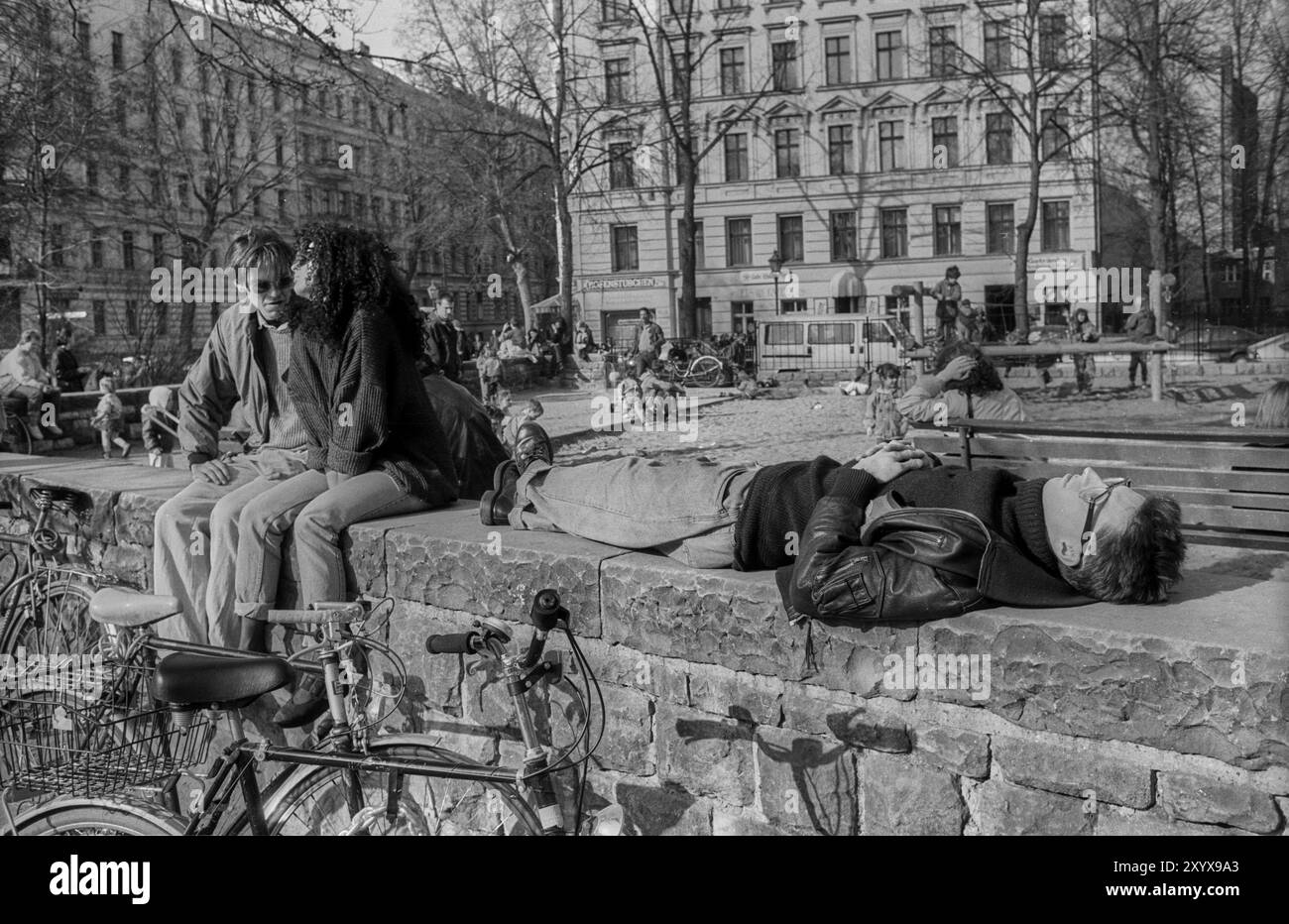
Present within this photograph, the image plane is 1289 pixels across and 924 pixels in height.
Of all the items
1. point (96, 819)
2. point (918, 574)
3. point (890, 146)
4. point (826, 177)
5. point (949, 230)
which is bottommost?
point (96, 819)

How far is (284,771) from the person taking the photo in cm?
305

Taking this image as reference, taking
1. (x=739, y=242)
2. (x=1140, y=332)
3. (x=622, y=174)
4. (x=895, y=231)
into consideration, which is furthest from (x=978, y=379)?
(x=739, y=242)

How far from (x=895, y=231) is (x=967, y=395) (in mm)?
39350

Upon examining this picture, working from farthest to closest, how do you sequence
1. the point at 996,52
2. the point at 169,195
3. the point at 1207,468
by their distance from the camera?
the point at 996,52
the point at 169,195
the point at 1207,468

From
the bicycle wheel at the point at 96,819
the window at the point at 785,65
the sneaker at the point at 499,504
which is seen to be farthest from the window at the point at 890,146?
the bicycle wheel at the point at 96,819

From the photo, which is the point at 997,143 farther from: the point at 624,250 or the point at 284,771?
the point at 284,771

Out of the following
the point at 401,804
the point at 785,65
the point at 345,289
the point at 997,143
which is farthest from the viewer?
the point at 785,65

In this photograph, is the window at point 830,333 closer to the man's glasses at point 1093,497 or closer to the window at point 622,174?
the window at point 622,174

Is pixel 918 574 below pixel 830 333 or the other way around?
below

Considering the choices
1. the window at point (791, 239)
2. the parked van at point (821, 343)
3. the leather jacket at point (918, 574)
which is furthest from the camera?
the window at point (791, 239)

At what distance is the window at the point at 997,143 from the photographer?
43.7 meters

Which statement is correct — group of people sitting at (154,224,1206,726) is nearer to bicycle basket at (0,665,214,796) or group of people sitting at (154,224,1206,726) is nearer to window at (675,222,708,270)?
bicycle basket at (0,665,214,796)

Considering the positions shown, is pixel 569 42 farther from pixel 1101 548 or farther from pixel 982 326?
pixel 1101 548

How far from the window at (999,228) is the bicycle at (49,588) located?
141 ft
